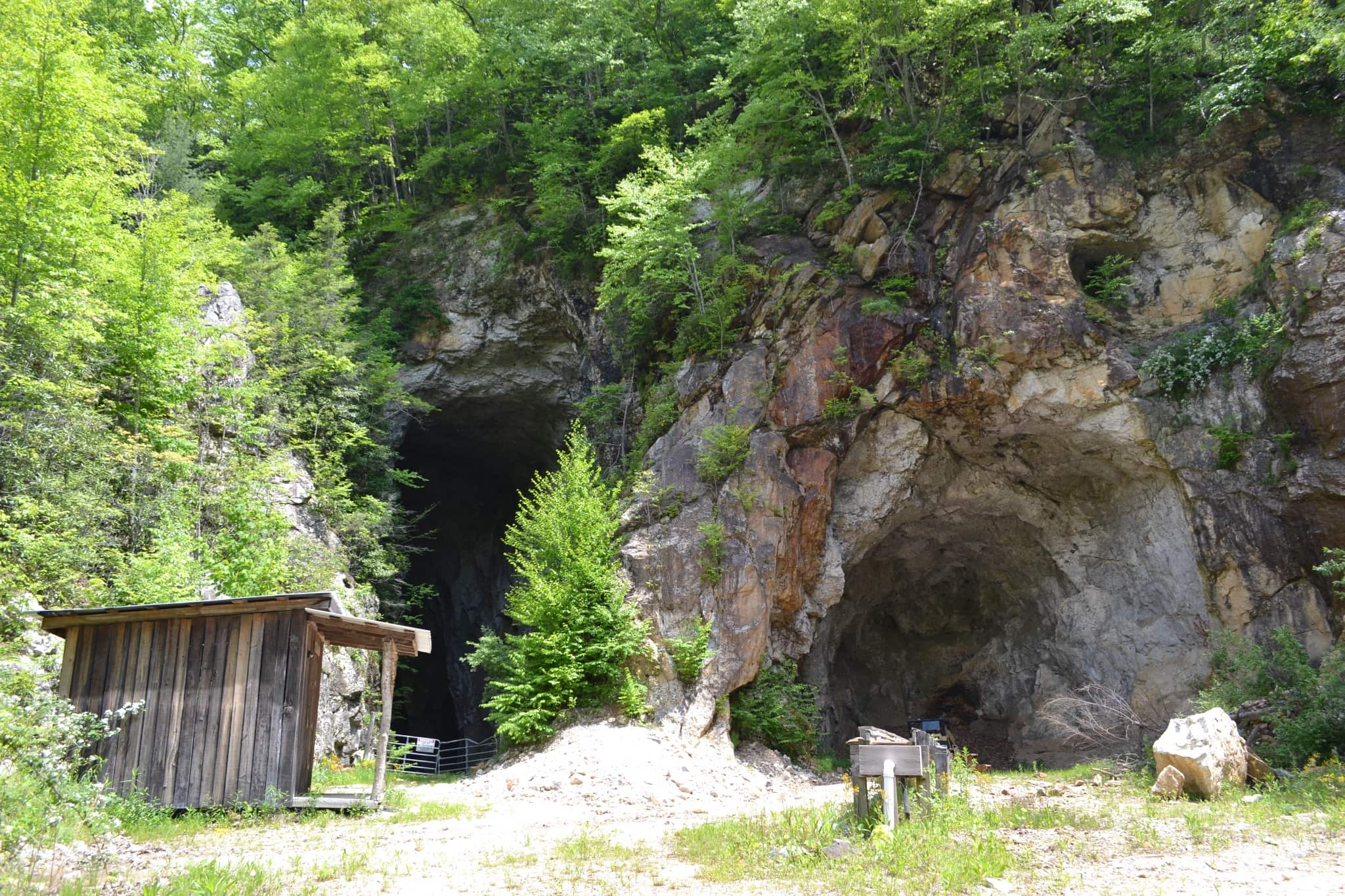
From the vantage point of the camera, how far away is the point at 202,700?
10.1 metres

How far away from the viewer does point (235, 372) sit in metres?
17.4

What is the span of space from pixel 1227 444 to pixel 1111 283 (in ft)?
12.4

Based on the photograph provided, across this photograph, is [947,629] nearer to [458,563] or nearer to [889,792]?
[889,792]

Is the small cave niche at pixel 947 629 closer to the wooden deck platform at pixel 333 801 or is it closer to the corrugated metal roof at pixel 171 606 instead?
the wooden deck platform at pixel 333 801

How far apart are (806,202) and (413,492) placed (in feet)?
53.1

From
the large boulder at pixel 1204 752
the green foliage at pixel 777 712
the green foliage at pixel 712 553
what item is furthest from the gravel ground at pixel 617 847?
the green foliage at pixel 712 553

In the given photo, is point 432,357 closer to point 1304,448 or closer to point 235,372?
point 235,372

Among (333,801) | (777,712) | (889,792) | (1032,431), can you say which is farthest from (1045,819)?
(1032,431)

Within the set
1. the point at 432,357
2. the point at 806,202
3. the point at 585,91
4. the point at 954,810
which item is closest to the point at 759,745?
the point at 954,810

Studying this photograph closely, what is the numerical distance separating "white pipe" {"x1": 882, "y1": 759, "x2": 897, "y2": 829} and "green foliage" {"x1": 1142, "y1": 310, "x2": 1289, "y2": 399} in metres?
11.6

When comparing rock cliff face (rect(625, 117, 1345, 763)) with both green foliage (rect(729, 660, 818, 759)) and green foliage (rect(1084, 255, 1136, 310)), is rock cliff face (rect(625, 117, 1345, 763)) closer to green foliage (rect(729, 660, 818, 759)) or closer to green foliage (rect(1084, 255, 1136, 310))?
green foliage (rect(1084, 255, 1136, 310))

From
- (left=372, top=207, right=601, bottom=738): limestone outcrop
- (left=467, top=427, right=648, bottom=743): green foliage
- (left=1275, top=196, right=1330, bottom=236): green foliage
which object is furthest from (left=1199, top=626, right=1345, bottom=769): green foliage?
(left=372, top=207, right=601, bottom=738): limestone outcrop

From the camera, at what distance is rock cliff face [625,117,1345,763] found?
14500 millimetres

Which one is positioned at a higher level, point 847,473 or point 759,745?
point 847,473
